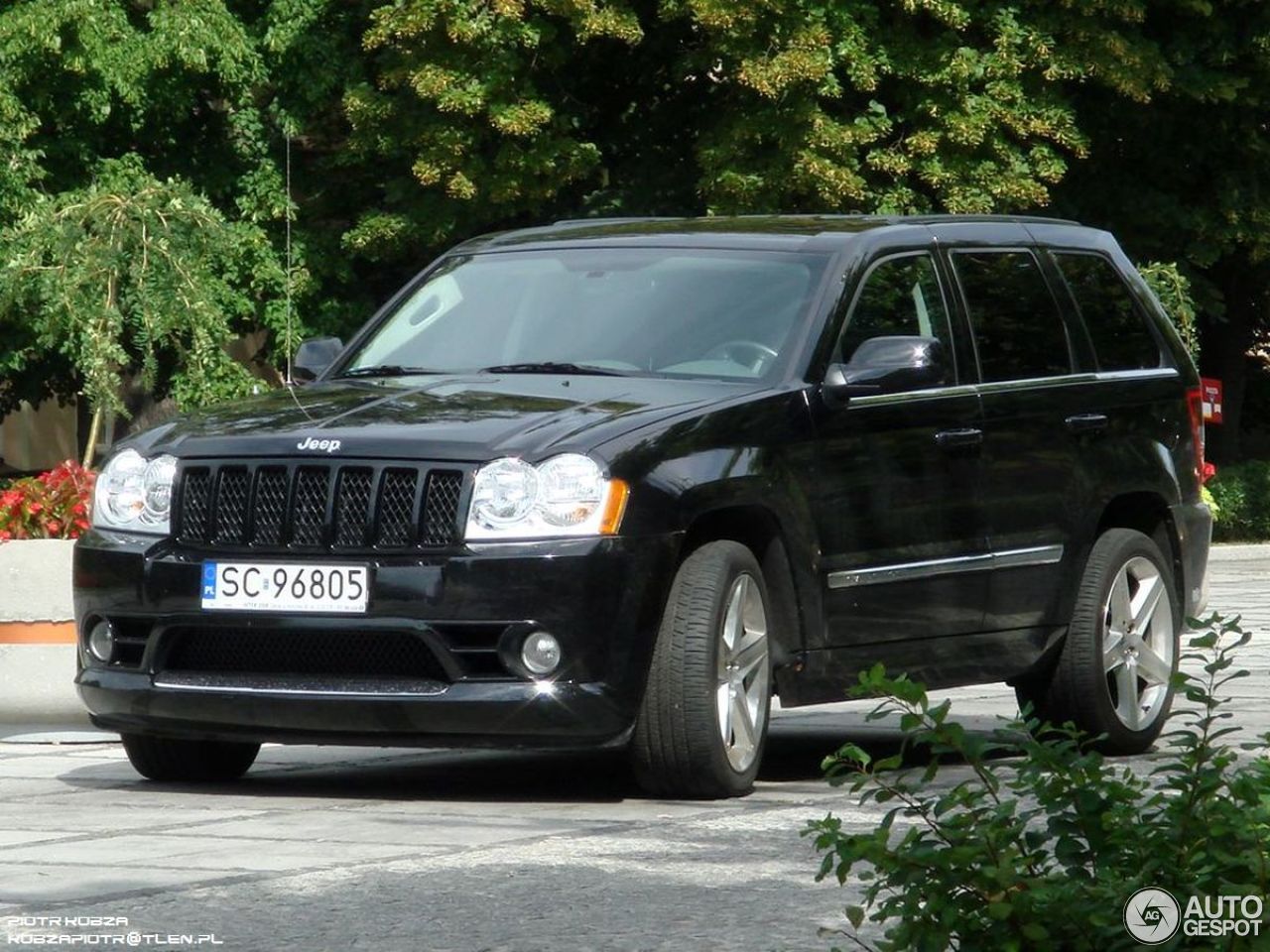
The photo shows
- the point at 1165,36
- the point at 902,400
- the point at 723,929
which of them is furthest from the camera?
the point at 1165,36

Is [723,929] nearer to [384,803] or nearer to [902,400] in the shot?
[384,803]

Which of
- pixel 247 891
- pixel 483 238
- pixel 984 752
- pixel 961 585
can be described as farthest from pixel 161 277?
pixel 984 752

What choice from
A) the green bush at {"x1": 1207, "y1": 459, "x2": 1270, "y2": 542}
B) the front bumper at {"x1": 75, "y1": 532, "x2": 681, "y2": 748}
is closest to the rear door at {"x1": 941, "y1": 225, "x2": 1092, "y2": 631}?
the front bumper at {"x1": 75, "y1": 532, "x2": 681, "y2": 748}

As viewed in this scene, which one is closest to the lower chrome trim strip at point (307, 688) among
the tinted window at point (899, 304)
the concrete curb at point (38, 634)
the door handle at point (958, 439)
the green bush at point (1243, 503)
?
the tinted window at point (899, 304)

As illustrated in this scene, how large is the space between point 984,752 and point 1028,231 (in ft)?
19.9

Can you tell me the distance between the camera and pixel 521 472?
789cm

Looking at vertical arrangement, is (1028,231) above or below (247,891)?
above

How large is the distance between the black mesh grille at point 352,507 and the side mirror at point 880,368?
1584 mm

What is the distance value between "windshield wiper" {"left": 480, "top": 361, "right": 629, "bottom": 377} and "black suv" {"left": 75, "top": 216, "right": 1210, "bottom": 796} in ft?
0.08

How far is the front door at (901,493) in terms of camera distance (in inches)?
348

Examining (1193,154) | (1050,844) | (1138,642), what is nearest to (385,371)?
(1138,642)

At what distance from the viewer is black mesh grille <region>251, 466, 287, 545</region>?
817 cm

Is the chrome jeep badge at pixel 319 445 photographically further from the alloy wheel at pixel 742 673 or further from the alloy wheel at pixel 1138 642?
the alloy wheel at pixel 1138 642

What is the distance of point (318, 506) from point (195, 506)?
461 mm
